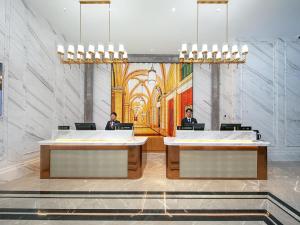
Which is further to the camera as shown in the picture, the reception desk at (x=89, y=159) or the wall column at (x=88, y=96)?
the wall column at (x=88, y=96)

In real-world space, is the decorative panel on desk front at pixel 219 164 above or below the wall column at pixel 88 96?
below

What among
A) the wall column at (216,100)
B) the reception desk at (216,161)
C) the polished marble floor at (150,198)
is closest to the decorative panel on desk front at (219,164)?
the reception desk at (216,161)

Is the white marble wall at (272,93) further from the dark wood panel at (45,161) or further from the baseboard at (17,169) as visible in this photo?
the baseboard at (17,169)

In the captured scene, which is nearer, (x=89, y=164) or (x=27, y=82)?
(x=89, y=164)

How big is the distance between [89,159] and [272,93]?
5634 millimetres

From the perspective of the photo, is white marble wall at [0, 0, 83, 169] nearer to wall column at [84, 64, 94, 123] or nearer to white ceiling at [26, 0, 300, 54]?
white ceiling at [26, 0, 300, 54]

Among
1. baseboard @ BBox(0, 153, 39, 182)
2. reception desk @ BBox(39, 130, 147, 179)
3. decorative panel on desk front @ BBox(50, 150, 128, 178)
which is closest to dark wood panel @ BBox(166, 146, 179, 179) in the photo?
reception desk @ BBox(39, 130, 147, 179)

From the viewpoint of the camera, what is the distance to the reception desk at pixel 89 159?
457 centimetres

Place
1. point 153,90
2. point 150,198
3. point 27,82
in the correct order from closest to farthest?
1. point 150,198
2. point 27,82
3. point 153,90

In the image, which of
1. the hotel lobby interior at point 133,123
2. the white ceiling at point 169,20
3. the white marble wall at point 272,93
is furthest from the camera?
the white marble wall at point 272,93

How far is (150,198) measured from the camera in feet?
11.6

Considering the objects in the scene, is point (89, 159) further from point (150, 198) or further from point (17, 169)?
point (150, 198)

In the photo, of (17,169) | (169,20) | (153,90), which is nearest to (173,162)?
(17,169)

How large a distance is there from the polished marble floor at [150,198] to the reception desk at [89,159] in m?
0.20
